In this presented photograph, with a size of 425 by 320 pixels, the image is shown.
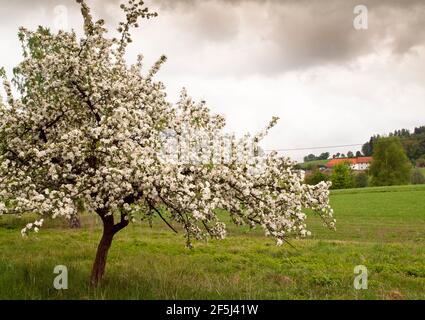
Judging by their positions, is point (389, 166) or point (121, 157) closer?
point (121, 157)

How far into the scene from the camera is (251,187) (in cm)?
1107

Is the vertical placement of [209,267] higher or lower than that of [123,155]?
lower

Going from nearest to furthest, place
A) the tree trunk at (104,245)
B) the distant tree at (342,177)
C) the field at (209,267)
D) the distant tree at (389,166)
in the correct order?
the field at (209,267), the tree trunk at (104,245), the distant tree at (389,166), the distant tree at (342,177)

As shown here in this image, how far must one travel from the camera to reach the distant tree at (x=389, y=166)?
11562 centimetres

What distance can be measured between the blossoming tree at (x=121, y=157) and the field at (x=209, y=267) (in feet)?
5.55

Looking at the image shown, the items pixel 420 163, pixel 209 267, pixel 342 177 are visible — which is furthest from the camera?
pixel 420 163

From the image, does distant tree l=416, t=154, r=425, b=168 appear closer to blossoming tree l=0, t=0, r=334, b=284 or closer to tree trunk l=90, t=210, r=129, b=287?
blossoming tree l=0, t=0, r=334, b=284

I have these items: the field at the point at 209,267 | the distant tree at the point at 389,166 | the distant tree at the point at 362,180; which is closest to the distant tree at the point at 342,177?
the distant tree at the point at 362,180

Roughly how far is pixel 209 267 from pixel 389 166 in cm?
11043

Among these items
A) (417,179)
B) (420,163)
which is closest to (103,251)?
(417,179)

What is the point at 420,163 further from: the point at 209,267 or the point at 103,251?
the point at 103,251

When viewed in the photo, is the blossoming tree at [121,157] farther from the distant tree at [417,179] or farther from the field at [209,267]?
the distant tree at [417,179]

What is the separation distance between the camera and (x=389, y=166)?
118 metres
